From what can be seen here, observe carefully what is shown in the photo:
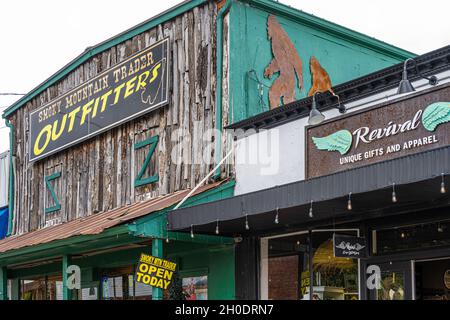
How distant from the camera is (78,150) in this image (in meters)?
18.3

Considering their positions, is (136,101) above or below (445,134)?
above

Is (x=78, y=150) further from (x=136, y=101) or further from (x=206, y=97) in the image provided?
(x=206, y=97)

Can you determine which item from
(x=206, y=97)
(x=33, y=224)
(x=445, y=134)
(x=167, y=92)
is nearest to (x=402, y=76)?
(x=445, y=134)

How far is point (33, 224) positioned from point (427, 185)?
12866 millimetres

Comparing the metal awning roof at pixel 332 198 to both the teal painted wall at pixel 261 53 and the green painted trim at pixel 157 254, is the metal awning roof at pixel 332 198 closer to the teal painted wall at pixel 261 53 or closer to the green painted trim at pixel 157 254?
the green painted trim at pixel 157 254

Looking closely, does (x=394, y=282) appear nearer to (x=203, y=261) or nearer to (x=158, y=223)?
(x=158, y=223)

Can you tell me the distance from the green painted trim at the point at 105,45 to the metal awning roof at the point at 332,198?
199 inches

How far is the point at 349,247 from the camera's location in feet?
37.8

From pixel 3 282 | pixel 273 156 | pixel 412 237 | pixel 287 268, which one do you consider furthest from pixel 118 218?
pixel 3 282

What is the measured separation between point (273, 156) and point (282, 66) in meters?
2.91

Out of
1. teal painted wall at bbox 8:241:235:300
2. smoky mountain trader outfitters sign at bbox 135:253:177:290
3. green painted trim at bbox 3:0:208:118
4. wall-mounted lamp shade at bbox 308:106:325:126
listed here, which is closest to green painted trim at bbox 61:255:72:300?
teal painted wall at bbox 8:241:235:300

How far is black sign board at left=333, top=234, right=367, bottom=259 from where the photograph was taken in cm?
1146

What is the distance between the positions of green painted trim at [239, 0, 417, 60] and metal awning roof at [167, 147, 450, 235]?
15.5ft

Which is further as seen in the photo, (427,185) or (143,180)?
(143,180)
